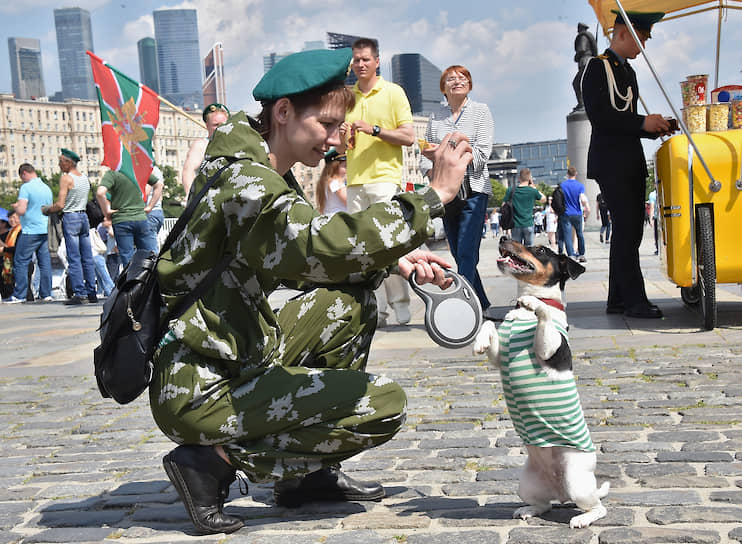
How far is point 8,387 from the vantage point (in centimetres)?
657

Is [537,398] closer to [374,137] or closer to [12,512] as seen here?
[12,512]

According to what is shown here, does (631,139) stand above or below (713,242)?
above

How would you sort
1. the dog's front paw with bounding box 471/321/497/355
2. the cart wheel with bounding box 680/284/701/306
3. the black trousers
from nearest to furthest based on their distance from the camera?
1. the dog's front paw with bounding box 471/321/497/355
2. the black trousers
3. the cart wheel with bounding box 680/284/701/306

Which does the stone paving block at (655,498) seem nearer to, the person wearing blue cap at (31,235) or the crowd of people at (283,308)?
the crowd of people at (283,308)

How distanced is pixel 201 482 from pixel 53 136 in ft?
570

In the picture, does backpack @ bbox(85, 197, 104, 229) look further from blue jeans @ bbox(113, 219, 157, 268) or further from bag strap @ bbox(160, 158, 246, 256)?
bag strap @ bbox(160, 158, 246, 256)

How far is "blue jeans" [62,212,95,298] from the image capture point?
13.2 m

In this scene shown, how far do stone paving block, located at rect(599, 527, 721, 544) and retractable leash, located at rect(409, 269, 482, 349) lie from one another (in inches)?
32.4

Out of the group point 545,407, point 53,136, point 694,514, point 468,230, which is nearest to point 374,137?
point 468,230

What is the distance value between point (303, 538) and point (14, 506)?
53.2 inches

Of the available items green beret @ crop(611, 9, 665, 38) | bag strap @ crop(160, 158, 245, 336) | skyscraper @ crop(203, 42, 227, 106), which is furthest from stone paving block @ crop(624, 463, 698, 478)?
skyscraper @ crop(203, 42, 227, 106)

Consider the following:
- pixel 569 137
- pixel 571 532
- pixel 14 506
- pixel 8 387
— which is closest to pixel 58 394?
pixel 8 387

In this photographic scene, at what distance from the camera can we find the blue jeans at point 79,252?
1322cm

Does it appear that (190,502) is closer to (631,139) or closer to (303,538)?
(303,538)
